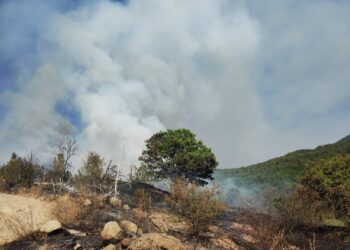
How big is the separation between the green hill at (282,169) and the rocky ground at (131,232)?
1545 inches

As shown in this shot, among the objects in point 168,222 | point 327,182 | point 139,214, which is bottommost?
point 168,222

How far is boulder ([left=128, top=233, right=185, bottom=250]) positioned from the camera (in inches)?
442

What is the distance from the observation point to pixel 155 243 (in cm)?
1132

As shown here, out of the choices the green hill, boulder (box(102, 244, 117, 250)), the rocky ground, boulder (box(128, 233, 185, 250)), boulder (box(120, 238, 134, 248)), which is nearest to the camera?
boulder (box(128, 233, 185, 250))

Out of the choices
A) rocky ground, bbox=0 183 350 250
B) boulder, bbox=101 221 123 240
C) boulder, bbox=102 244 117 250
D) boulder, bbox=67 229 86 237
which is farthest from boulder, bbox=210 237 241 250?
boulder, bbox=102 244 117 250

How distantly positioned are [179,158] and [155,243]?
27292 mm

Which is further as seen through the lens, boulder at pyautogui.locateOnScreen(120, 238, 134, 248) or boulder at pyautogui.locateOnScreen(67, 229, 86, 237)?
boulder at pyautogui.locateOnScreen(67, 229, 86, 237)

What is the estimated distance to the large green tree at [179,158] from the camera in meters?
38.9

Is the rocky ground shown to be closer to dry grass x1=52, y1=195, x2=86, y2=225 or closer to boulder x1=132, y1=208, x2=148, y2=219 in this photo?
boulder x1=132, y1=208, x2=148, y2=219

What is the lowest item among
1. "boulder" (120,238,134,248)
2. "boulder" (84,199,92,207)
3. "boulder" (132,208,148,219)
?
"boulder" (120,238,134,248)

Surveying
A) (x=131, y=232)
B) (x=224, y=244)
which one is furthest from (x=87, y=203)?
(x=224, y=244)

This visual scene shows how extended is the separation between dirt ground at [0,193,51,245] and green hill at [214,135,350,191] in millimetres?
44868

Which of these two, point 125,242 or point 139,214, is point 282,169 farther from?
point 125,242

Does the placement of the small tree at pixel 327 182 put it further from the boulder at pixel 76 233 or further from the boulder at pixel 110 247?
the boulder at pixel 110 247
